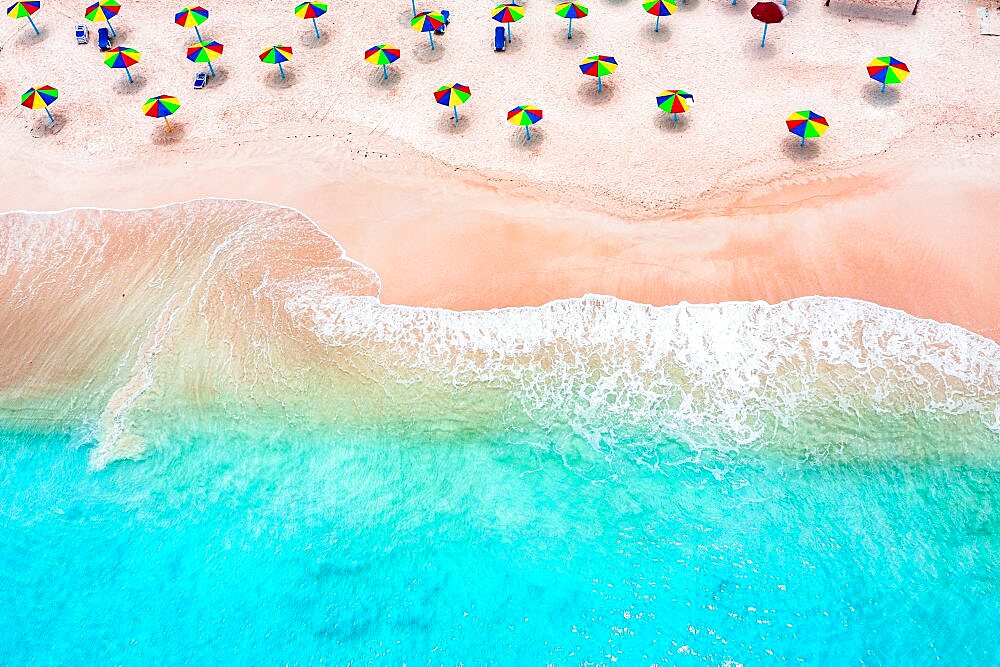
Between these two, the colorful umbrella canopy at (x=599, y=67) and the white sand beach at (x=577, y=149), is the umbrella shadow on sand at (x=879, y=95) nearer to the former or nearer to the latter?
the white sand beach at (x=577, y=149)

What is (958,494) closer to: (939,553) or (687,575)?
(939,553)

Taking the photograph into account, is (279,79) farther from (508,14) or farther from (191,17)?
(508,14)

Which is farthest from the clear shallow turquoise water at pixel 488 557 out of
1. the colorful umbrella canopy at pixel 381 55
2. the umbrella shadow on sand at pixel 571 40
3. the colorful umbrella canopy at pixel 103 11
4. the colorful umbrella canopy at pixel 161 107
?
the colorful umbrella canopy at pixel 103 11

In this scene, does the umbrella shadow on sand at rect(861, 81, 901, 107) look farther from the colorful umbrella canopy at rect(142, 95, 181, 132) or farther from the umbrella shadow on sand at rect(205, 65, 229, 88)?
the colorful umbrella canopy at rect(142, 95, 181, 132)

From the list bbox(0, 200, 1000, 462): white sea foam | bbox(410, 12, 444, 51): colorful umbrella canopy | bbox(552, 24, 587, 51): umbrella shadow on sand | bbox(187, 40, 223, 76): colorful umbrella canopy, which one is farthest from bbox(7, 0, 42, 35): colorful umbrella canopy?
bbox(552, 24, 587, 51): umbrella shadow on sand

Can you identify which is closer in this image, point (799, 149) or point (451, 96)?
point (799, 149)

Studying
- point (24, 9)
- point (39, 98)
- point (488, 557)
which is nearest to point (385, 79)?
point (39, 98)
